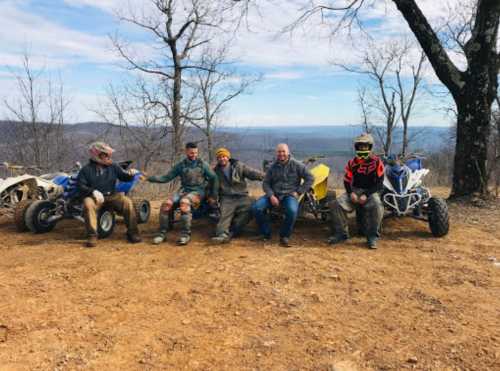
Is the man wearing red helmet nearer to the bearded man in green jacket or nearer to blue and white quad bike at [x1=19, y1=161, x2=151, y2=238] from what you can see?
the bearded man in green jacket

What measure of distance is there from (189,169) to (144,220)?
4.68 feet

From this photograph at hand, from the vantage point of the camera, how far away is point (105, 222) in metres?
5.86

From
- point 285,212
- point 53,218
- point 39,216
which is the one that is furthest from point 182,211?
point 39,216

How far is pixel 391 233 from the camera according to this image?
5.86 meters

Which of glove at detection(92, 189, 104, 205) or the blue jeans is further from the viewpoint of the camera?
glove at detection(92, 189, 104, 205)

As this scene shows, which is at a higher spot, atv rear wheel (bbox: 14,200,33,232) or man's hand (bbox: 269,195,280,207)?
man's hand (bbox: 269,195,280,207)

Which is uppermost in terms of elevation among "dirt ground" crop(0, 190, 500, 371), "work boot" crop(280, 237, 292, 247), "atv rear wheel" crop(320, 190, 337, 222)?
"atv rear wheel" crop(320, 190, 337, 222)

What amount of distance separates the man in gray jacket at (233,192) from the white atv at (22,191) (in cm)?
255

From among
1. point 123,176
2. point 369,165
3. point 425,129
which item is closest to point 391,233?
point 369,165

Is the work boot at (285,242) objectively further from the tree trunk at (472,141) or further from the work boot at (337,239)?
the tree trunk at (472,141)

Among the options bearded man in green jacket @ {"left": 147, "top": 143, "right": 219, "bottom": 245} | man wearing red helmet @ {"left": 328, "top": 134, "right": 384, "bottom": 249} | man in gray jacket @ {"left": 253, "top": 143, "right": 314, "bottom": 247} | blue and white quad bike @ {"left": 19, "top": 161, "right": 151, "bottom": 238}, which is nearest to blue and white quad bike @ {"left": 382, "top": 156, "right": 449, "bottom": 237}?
man wearing red helmet @ {"left": 328, "top": 134, "right": 384, "bottom": 249}

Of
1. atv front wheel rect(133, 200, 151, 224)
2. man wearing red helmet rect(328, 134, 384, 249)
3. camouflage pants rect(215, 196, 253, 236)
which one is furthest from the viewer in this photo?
atv front wheel rect(133, 200, 151, 224)

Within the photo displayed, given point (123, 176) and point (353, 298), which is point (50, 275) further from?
point (353, 298)

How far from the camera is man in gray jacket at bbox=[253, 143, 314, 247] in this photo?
5527 millimetres
